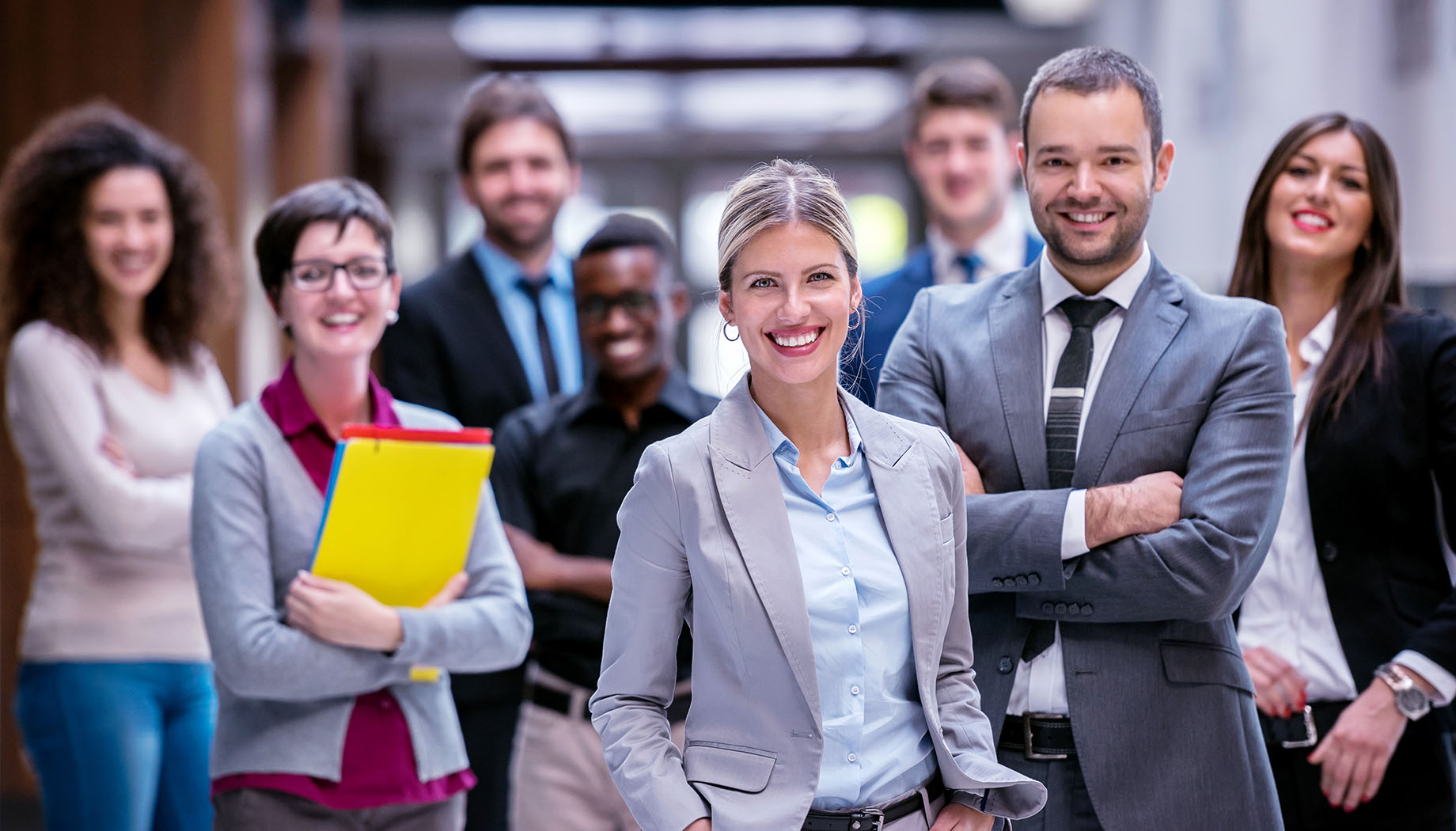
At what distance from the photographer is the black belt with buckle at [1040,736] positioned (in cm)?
215

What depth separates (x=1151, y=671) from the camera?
7.02 feet

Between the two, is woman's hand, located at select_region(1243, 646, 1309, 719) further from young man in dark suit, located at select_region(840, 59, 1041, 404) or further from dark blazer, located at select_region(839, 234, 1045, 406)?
young man in dark suit, located at select_region(840, 59, 1041, 404)

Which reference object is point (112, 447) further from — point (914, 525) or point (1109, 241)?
point (1109, 241)

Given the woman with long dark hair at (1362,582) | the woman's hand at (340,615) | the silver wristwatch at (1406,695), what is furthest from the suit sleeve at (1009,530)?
the woman's hand at (340,615)

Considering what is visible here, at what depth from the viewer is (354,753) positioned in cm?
238

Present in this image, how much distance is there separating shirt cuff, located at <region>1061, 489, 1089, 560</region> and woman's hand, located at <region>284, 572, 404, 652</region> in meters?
1.15

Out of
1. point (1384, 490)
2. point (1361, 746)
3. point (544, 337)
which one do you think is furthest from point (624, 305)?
point (1361, 746)

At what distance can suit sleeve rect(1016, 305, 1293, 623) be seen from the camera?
6.83 feet

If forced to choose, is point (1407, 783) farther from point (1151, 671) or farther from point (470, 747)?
point (470, 747)

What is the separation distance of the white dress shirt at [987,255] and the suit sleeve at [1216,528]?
158 centimetres

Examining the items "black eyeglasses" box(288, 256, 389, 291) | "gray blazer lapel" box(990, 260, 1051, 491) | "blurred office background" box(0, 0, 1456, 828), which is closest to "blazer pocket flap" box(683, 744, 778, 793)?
"blurred office background" box(0, 0, 1456, 828)

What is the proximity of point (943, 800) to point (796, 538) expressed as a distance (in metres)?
0.43

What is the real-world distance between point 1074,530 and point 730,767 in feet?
2.26

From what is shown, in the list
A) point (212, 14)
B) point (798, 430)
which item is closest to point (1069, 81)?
point (798, 430)
